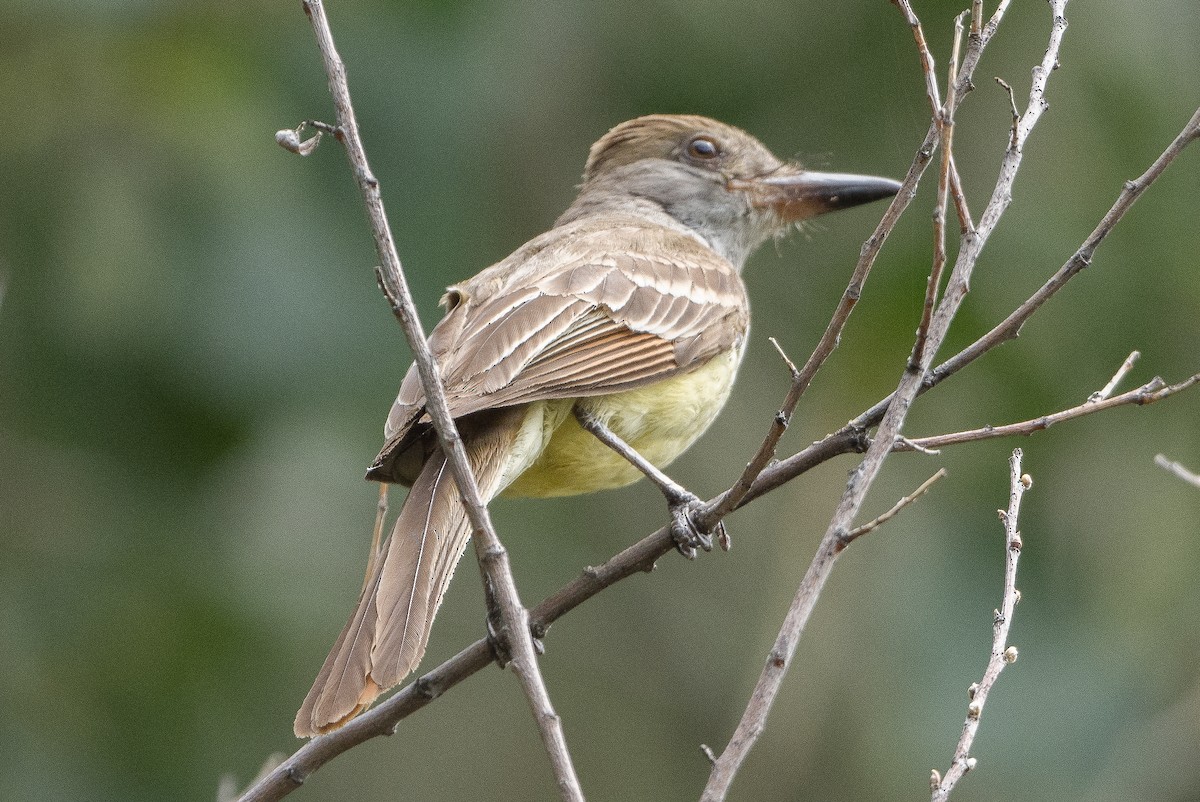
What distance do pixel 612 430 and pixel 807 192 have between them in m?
1.79

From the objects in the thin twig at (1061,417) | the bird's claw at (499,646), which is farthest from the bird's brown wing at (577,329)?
the thin twig at (1061,417)

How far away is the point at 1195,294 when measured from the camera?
593 cm

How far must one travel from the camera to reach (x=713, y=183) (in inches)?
234

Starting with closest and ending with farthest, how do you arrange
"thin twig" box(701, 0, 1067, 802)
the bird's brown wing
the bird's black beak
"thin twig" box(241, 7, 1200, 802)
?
1. "thin twig" box(701, 0, 1067, 802)
2. "thin twig" box(241, 7, 1200, 802)
3. the bird's brown wing
4. the bird's black beak

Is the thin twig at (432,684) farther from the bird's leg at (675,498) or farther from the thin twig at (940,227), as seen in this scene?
the thin twig at (940,227)

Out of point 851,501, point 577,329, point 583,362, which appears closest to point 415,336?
point 851,501

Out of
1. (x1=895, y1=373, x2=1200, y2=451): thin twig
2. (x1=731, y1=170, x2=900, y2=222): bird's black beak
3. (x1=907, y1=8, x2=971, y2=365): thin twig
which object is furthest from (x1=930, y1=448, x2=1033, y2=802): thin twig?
(x1=731, y1=170, x2=900, y2=222): bird's black beak

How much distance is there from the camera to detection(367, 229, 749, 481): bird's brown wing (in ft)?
13.0

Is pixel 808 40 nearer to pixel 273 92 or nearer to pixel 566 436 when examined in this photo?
pixel 273 92

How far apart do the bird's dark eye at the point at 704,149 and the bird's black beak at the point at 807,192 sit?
16cm

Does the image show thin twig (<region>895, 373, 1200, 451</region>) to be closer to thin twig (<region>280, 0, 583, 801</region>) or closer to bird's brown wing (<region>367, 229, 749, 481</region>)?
thin twig (<region>280, 0, 583, 801</region>)

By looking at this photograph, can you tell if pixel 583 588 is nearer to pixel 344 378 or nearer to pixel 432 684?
pixel 432 684

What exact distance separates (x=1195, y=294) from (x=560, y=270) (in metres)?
2.71

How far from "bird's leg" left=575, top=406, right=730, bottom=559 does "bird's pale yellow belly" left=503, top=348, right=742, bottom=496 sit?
0.04 meters
